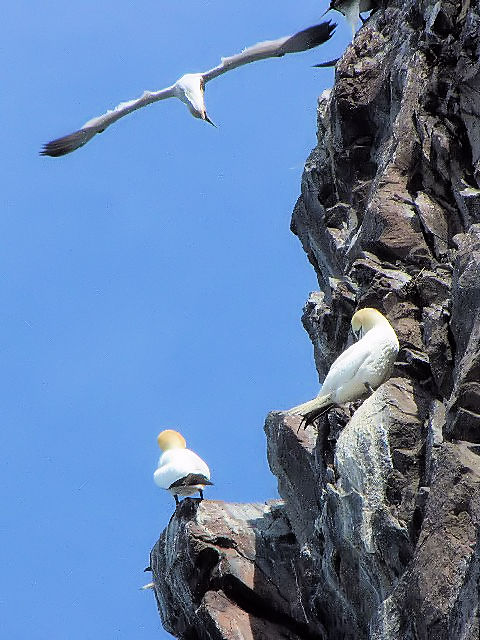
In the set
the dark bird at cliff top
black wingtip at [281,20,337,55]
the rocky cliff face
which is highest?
black wingtip at [281,20,337,55]

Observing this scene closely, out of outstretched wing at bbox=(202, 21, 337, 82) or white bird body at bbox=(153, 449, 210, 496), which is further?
outstretched wing at bbox=(202, 21, 337, 82)

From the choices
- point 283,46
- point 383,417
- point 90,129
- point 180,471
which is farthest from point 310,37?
point 383,417

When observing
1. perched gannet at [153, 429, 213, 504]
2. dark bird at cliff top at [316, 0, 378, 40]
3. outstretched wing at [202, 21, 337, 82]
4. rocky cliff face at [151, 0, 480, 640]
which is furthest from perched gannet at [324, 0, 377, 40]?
perched gannet at [153, 429, 213, 504]

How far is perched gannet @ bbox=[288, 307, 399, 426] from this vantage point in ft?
31.6

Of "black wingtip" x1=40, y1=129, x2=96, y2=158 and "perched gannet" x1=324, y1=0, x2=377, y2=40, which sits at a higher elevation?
"black wingtip" x1=40, y1=129, x2=96, y2=158

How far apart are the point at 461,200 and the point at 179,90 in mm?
7959

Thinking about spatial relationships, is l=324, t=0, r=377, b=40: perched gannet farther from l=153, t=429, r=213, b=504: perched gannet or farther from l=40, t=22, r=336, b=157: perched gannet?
l=153, t=429, r=213, b=504: perched gannet

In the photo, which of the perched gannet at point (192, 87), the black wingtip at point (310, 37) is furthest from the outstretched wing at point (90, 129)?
the black wingtip at point (310, 37)

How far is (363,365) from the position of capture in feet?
31.7

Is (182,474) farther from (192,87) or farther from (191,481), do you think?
(192,87)

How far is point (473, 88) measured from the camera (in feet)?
36.0

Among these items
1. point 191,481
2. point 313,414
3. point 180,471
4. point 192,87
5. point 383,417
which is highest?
point 192,87

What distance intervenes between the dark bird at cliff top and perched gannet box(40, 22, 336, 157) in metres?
1.49

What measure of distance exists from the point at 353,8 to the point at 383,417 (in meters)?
8.04
